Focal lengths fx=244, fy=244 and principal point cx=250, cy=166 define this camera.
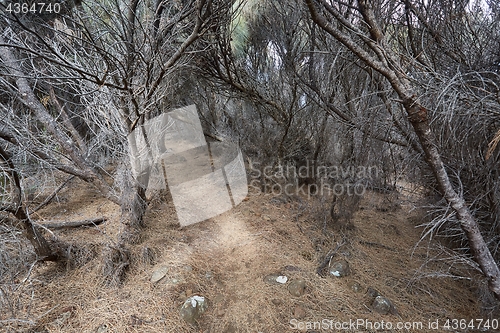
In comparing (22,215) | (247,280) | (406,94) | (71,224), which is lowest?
(247,280)

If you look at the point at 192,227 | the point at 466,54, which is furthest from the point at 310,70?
the point at 192,227

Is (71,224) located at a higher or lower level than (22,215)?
lower

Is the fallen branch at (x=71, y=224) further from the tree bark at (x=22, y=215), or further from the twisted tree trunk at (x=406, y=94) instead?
the twisted tree trunk at (x=406, y=94)

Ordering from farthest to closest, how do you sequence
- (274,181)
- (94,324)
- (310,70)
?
(274,181), (310,70), (94,324)

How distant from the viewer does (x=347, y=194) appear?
136 inches

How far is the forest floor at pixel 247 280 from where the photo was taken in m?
2.16

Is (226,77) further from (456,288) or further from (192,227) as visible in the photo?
(456,288)

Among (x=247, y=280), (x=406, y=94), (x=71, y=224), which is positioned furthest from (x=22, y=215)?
(x=406, y=94)

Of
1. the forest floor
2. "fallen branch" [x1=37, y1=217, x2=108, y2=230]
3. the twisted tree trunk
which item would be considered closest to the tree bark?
the forest floor

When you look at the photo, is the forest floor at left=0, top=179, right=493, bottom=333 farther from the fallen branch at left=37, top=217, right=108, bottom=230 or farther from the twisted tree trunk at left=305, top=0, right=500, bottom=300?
the twisted tree trunk at left=305, top=0, right=500, bottom=300

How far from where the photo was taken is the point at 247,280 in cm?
260

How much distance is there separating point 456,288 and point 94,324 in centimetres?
371

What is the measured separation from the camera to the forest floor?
2164 mm

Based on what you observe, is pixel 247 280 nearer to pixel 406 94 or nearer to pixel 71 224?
pixel 406 94
